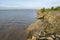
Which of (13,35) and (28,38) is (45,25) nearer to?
(28,38)

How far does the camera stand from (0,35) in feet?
97.0

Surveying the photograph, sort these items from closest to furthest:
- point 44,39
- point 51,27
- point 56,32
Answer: point 44,39, point 56,32, point 51,27

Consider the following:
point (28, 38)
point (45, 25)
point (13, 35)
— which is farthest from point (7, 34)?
point (45, 25)

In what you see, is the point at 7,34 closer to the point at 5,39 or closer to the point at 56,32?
the point at 5,39

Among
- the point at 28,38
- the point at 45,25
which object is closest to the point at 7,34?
the point at 28,38

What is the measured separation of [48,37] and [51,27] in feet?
14.7

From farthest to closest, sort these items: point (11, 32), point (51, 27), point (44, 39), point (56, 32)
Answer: point (11, 32) → point (51, 27) → point (56, 32) → point (44, 39)

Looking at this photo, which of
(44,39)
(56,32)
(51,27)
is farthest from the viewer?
(51,27)

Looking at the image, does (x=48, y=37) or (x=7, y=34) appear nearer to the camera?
(x=48, y=37)

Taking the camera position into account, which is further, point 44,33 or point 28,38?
point 28,38

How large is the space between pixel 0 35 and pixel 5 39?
8.30ft

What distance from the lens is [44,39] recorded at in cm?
2386

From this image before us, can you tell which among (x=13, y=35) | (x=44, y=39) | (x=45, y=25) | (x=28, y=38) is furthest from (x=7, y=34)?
(x=44, y=39)

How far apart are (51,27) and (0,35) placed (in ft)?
27.3
